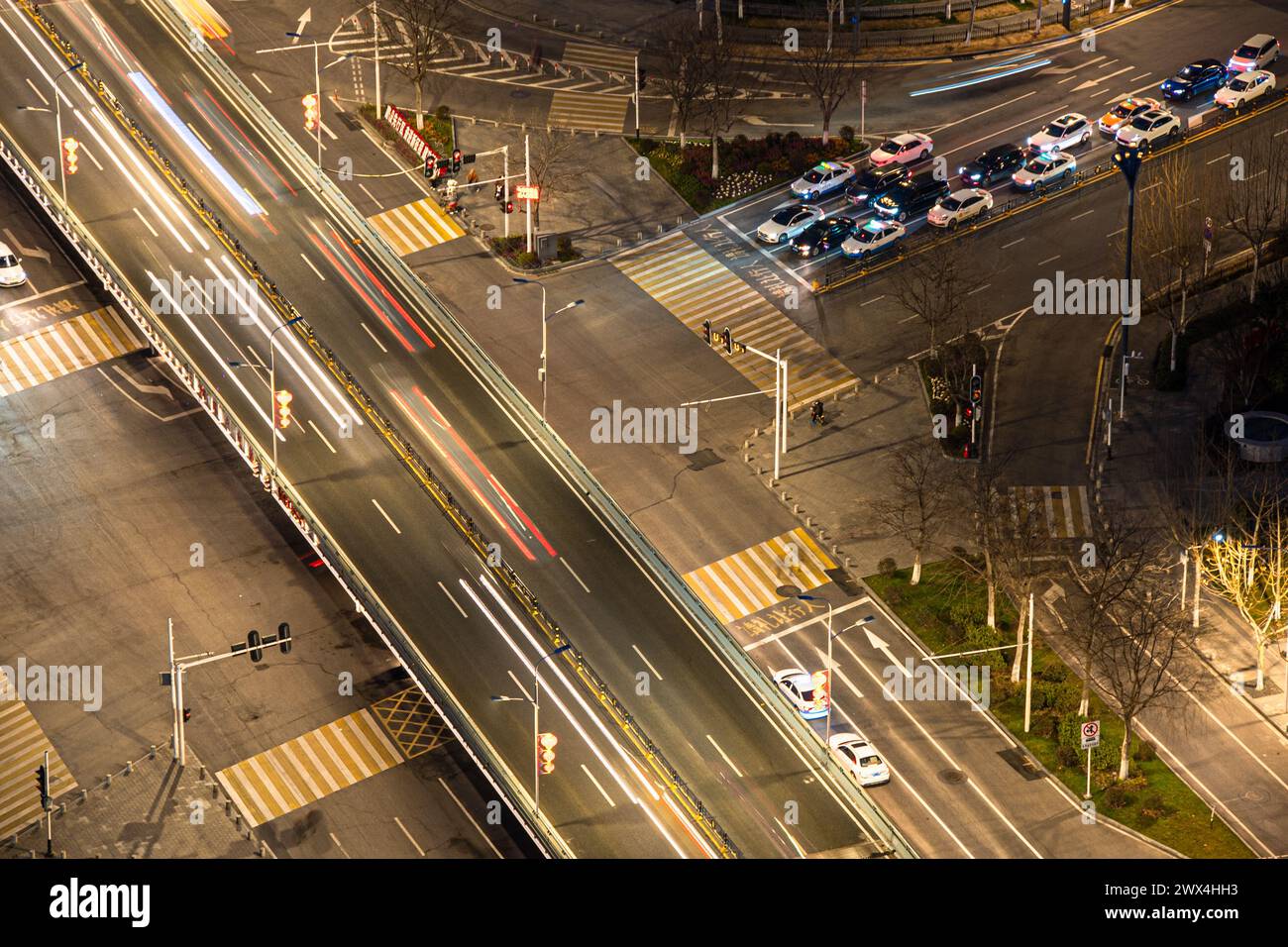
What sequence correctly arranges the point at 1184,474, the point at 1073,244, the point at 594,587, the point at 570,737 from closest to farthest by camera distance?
1. the point at 570,737
2. the point at 594,587
3. the point at 1184,474
4. the point at 1073,244

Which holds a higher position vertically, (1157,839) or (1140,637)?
(1140,637)

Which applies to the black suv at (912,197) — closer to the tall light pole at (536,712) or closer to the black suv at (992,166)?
the black suv at (992,166)

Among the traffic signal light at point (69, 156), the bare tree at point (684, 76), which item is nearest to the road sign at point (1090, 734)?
the bare tree at point (684, 76)

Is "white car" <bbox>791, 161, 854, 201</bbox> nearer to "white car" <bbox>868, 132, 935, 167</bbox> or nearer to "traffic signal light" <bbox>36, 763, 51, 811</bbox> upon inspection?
"white car" <bbox>868, 132, 935, 167</bbox>

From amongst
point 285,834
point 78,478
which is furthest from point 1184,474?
point 78,478

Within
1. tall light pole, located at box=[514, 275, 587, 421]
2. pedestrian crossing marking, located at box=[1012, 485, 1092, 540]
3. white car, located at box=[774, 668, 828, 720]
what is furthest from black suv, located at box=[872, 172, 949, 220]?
white car, located at box=[774, 668, 828, 720]

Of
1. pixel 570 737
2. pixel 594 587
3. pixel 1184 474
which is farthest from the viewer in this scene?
pixel 1184 474

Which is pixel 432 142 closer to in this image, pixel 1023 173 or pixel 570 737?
pixel 1023 173

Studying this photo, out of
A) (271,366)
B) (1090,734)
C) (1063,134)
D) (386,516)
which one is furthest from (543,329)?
(1090,734)
